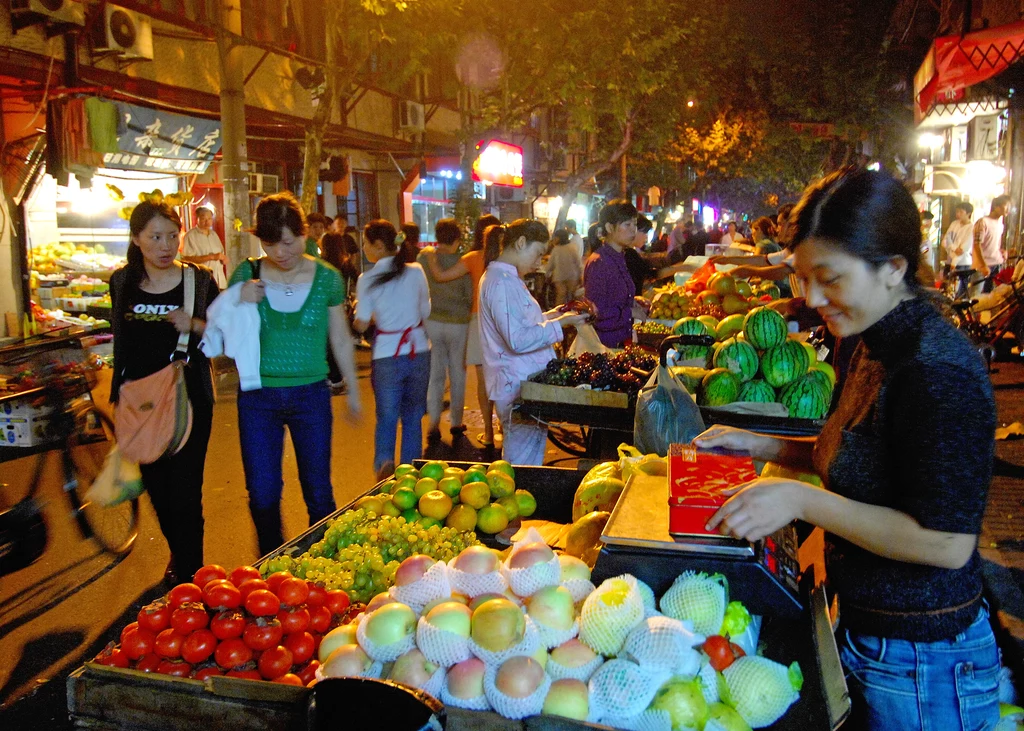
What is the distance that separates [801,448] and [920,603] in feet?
2.24

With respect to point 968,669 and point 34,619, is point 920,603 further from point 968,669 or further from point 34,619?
point 34,619

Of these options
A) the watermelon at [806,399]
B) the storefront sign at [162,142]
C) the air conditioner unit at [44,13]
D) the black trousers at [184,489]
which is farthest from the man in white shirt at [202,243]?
the watermelon at [806,399]

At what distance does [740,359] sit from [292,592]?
3.25m

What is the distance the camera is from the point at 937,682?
1.78 metres

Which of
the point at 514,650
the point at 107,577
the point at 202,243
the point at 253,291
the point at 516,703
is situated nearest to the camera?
the point at 516,703

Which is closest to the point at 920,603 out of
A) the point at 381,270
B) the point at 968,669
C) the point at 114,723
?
the point at 968,669

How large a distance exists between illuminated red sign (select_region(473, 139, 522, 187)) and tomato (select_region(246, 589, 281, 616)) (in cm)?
1671

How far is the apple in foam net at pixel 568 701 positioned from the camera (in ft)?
5.30

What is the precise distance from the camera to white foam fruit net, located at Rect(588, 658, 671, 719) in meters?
1.64

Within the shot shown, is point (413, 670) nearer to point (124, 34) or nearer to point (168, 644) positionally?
point (168, 644)

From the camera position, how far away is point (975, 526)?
1606 mm

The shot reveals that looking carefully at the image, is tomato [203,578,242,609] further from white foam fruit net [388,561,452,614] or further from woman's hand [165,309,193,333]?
woman's hand [165,309,193,333]

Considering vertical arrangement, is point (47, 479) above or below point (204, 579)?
below

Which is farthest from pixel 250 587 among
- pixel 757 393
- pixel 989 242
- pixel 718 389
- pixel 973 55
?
pixel 989 242
